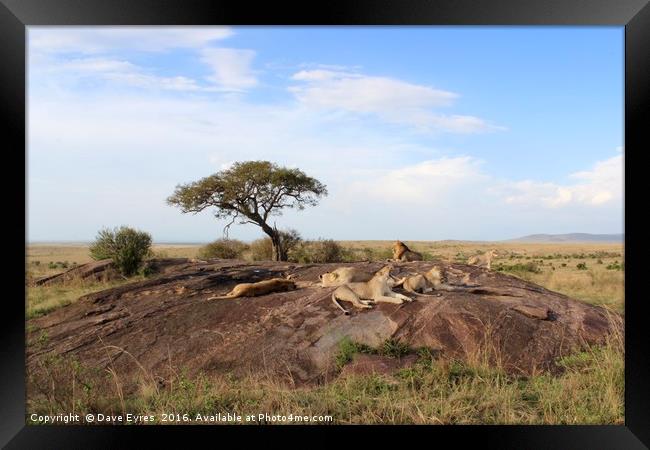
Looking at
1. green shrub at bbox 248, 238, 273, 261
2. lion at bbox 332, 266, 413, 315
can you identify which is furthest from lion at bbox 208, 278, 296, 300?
green shrub at bbox 248, 238, 273, 261

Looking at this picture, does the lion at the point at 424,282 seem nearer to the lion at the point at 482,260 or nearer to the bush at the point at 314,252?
the lion at the point at 482,260

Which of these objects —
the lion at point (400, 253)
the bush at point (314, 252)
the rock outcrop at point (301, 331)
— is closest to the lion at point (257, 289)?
the rock outcrop at point (301, 331)

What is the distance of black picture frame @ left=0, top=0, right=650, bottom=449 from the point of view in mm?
4555

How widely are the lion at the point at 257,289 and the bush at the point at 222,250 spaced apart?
353 inches

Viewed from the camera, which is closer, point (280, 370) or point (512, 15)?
point (512, 15)

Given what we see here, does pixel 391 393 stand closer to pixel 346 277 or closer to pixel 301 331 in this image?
pixel 301 331

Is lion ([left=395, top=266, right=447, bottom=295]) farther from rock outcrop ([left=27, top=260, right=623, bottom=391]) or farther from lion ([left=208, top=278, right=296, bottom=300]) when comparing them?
lion ([left=208, top=278, right=296, bottom=300])

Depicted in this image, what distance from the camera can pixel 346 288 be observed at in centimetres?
664

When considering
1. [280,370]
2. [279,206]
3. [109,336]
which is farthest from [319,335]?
[279,206]

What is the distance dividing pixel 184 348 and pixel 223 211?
10.2 m

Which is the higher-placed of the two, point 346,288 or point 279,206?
point 279,206

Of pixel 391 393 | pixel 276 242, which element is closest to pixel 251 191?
pixel 276 242

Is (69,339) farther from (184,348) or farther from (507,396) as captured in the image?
(507,396)

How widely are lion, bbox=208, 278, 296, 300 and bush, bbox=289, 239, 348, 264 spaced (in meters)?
8.06
